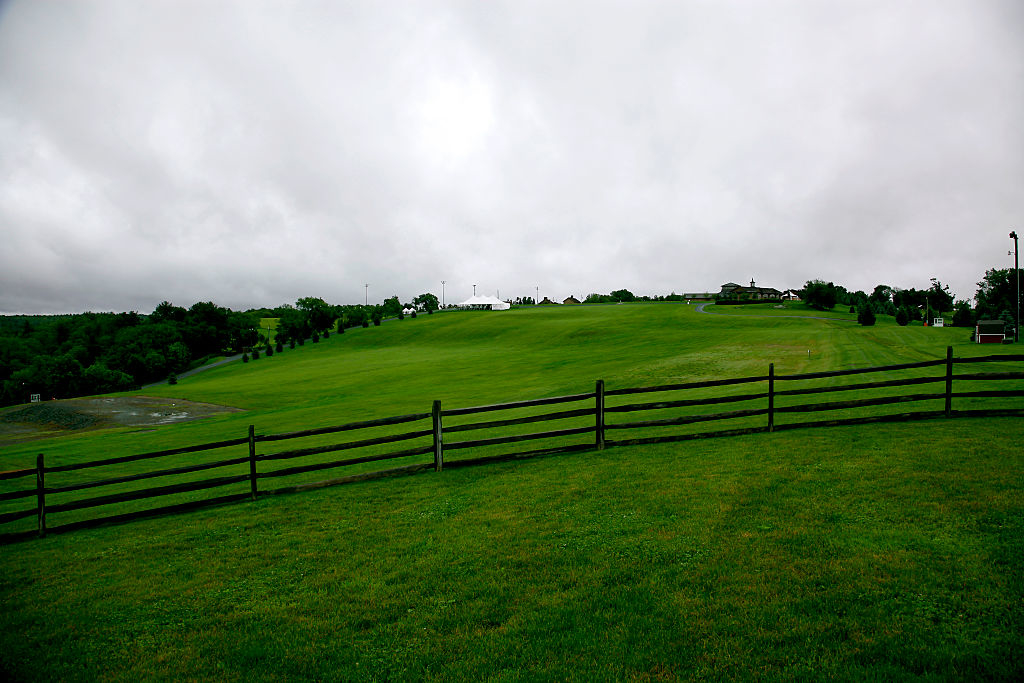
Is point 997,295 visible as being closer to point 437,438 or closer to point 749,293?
point 749,293

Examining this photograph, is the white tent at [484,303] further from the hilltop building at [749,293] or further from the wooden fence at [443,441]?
the wooden fence at [443,441]

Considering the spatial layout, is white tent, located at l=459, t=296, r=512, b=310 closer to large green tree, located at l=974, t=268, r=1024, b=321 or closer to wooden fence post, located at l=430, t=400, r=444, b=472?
large green tree, located at l=974, t=268, r=1024, b=321

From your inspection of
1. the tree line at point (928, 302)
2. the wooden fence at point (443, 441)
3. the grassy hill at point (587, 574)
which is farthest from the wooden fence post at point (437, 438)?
the tree line at point (928, 302)

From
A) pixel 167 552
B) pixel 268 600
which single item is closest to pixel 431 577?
pixel 268 600

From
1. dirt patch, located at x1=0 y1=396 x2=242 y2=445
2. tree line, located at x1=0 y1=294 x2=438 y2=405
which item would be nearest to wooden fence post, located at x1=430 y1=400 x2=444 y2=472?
dirt patch, located at x1=0 y1=396 x2=242 y2=445

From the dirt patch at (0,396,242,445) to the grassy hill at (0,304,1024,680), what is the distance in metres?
32.3

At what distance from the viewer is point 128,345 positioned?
110750 millimetres

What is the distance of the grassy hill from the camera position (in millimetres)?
4852

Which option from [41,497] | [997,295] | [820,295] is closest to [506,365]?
[41,497]

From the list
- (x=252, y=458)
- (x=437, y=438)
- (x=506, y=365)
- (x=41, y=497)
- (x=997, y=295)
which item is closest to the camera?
(x=41, y=497)

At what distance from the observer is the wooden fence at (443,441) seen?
36.2ft

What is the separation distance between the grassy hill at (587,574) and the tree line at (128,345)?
82.9m

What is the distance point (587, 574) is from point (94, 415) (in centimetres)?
4650

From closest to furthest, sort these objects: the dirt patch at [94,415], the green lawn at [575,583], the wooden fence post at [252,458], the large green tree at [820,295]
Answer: the green lawn at [575,583]
the wooden fence post at [252,458]
the dirt patch at [94,415]
the large green tree at [820,295]
